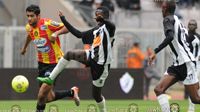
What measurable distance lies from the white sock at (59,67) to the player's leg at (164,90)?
6.05 ft

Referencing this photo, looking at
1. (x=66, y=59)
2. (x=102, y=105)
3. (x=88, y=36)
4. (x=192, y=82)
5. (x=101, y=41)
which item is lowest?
(x=102, y=105)

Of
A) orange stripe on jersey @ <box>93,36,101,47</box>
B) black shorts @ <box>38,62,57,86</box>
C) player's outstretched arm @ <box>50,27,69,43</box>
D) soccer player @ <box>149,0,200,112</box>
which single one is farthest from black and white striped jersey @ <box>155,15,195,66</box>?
black shorts @ <box>38,62,57,86</box>

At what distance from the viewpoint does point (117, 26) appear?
3158 cm

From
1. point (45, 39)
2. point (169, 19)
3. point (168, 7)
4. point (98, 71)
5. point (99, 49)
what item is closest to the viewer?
point (169, 19)

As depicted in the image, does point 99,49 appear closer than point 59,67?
No

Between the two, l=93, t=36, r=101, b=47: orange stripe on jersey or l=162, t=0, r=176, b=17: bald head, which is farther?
l=93, t=36, r=101, b=47: orange stripe on jersey

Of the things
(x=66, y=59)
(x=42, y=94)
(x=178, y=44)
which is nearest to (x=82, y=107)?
(x=42, y=94)

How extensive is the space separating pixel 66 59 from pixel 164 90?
6.56 ft

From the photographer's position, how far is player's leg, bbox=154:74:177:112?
14047 mm

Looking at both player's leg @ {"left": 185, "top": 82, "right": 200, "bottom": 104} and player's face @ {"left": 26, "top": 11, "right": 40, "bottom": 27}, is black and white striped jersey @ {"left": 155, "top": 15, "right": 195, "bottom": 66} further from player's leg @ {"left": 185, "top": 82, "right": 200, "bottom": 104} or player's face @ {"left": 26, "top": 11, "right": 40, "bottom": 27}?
player's face @ {"left": 26, "top": 11, "right": 40, "bottom": 27}

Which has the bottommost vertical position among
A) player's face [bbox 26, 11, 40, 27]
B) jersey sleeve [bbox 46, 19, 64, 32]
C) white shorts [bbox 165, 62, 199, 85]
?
white shorts [bbox 165, 62, 199, 85]

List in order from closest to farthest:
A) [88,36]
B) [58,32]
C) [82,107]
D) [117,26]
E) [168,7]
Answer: [168,7] → [88,36] → [58,32] → [82,107] → [117,26]

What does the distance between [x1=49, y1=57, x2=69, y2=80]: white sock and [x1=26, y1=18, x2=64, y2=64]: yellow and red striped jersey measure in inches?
49.9

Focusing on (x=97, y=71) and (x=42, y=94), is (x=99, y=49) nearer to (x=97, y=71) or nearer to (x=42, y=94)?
(x=97, y=71)
